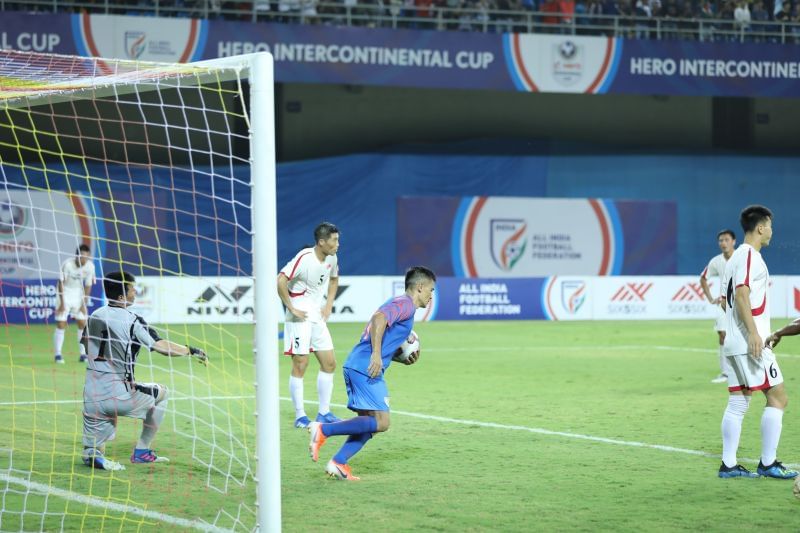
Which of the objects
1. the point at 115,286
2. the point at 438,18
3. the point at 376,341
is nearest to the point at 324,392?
the point at 115,286

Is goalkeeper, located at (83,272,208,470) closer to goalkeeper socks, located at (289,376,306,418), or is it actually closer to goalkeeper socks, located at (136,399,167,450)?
goalkeeper socks, located at (136,399,167,450)

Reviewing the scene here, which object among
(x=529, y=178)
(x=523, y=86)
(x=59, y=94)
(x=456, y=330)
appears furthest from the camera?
(x=529, y=178)

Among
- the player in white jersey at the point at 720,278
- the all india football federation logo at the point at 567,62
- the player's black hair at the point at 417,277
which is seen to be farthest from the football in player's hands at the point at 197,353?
the all india football federation logo at the point at 567,62

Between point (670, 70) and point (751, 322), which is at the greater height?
point (670, 70)

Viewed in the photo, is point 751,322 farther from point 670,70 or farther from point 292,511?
point 670,70

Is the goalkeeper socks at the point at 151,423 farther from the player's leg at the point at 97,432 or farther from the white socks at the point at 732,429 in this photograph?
the white socks at the point at 732,429

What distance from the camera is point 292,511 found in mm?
7238

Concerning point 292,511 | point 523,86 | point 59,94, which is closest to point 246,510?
point 292,511

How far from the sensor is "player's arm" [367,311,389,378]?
807 centimetres

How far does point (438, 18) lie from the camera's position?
96.8 feet

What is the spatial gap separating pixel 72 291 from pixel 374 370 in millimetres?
12133

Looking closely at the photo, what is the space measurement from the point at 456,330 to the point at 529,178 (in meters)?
8.69

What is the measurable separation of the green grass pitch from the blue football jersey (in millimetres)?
898

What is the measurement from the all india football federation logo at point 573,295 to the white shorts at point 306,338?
17.7 m
